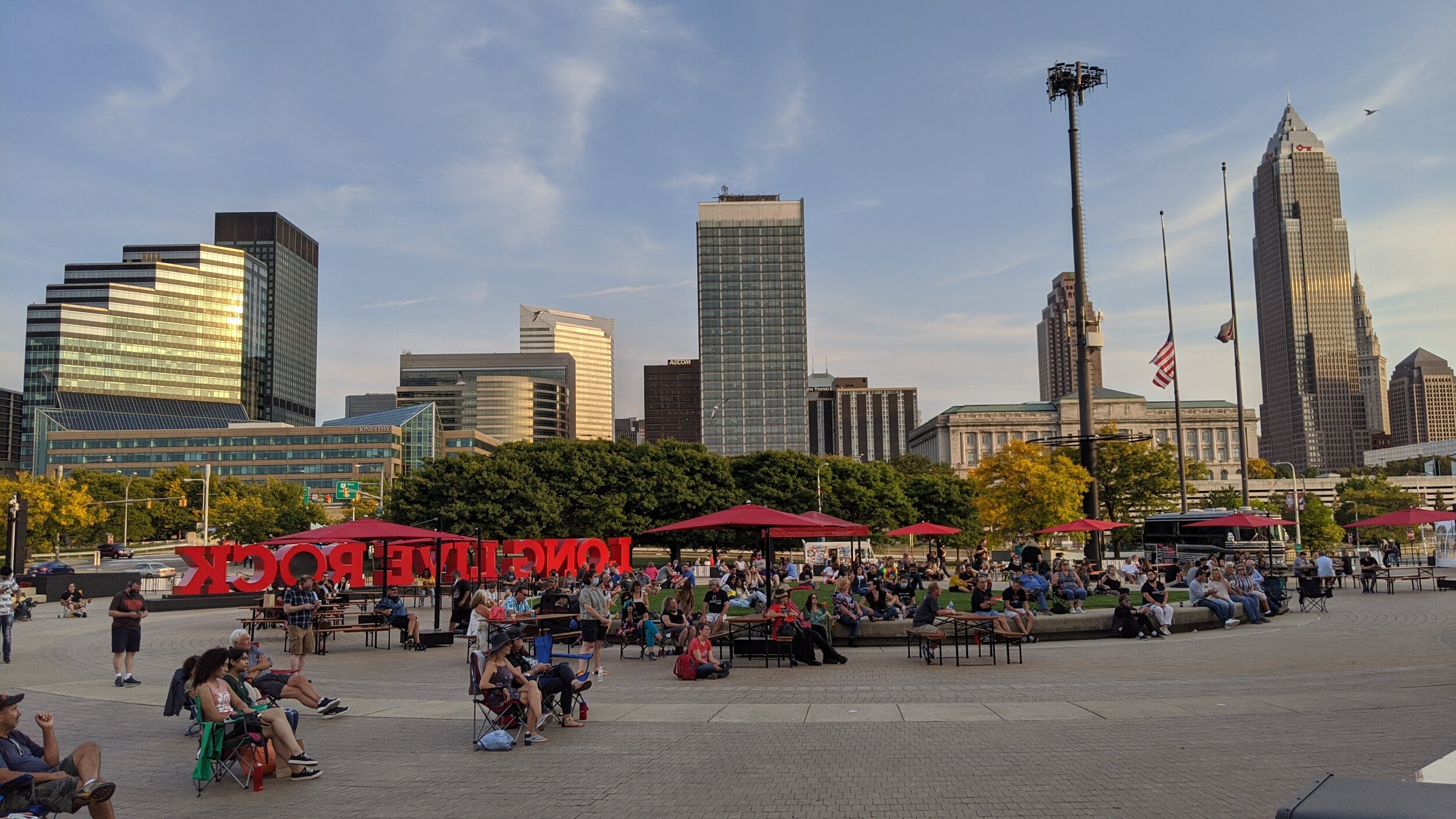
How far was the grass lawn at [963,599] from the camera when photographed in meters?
24.6

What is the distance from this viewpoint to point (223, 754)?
9.20 metres

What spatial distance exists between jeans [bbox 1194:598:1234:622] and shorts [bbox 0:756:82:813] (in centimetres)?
2226

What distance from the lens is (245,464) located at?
145 meters

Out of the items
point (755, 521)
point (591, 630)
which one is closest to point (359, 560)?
point (755, 521)

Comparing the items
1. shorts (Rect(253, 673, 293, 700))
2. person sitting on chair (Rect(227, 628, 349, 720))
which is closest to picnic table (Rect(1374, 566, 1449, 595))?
person sitting on chair (Rect(227, 628, 349, 720))

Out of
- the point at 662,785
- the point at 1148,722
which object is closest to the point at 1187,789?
the point at 1148,722

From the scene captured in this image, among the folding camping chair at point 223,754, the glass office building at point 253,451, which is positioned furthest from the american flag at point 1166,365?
the glass office building at point 253,451

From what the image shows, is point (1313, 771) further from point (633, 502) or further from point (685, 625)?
point (633, 502)

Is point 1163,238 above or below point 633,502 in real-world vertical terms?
above

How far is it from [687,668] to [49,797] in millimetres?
9808

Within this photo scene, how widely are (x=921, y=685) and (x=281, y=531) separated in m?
79.7

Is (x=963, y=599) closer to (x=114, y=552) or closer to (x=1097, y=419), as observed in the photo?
(x=114, y=552)

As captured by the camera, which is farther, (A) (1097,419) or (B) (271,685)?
(A) (1097,419)

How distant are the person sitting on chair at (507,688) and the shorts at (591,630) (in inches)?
189
